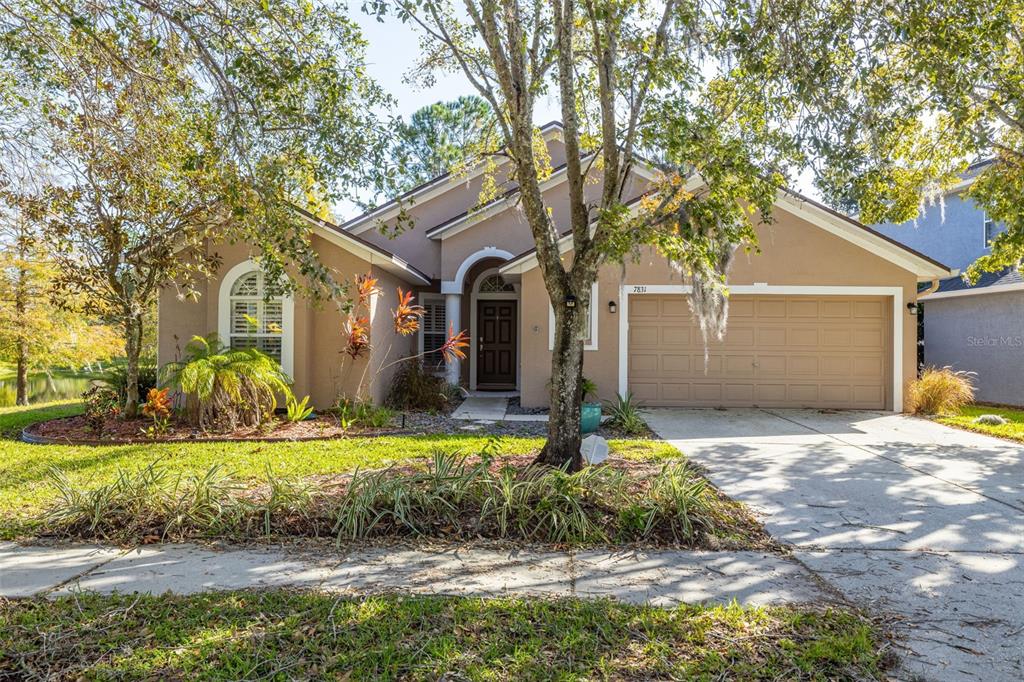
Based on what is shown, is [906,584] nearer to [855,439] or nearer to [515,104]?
[515,104]

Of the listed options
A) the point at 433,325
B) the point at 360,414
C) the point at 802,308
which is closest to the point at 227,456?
the point at 360,414

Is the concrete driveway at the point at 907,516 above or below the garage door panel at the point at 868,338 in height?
below

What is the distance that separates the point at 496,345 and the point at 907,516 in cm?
1145

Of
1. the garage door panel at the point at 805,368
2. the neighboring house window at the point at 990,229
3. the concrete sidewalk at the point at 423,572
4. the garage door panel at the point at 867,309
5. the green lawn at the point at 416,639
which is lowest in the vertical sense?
the concrete sidewalk at the point at 423,572

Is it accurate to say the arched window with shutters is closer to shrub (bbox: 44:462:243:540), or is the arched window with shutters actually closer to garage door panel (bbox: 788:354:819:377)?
shrub (bbox: 44:462:243:540)

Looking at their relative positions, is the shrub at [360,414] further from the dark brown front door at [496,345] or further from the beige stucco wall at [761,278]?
the dark brown front door at [496,345]

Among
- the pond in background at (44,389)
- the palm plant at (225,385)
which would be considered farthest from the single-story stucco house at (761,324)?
the pond in background at (44,389)

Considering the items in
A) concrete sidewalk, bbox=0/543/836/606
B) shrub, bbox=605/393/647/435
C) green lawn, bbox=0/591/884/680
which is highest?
shrub, bbox=605/393/647/435

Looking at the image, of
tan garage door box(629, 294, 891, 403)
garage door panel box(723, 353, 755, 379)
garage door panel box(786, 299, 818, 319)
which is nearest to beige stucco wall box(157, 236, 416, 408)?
tan garage door box(629, 294, 891, 403)

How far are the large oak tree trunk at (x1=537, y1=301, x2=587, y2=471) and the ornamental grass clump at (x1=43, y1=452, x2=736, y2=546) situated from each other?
76 cm

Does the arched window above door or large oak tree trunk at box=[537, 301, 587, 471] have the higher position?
the arched window above door

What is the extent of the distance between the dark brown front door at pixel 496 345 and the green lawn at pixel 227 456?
678 centimetres

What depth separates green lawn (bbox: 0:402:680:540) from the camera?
640 centimetres

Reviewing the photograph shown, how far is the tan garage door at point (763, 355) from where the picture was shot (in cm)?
1229
